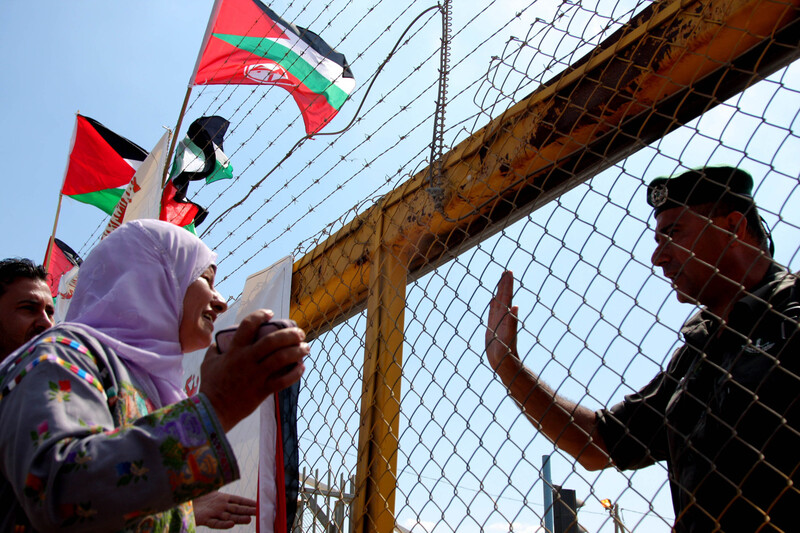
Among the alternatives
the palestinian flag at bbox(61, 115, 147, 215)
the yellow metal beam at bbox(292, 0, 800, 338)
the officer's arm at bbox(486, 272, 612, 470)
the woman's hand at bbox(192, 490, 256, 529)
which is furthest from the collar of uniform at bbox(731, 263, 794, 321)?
the palestinian flag at bbox(61, 115, 147, 215)

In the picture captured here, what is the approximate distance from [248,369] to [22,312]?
6.20 ft

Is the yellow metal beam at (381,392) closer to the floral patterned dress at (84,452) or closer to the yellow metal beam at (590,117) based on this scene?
the yellow metal beam at (590,117)

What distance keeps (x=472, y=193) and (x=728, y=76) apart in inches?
31.2

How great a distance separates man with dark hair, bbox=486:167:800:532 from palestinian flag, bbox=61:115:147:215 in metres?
3.97

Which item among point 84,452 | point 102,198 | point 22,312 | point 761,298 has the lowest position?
point 84,452

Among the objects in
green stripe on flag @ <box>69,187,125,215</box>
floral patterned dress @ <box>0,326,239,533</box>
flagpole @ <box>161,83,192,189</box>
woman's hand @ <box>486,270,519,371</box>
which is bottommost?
floral patterned dress @ <box>0,326,239,533</box>

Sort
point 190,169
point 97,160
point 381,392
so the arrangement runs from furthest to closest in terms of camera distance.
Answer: point 97,160 → point 190,169 → point 381,392

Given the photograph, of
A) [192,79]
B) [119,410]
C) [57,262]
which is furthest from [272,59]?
[57,262]

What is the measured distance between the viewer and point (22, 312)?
2.50 metres

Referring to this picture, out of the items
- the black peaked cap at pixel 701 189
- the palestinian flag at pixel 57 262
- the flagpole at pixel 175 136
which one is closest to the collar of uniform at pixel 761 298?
the black peaked cap at pixel 701 189

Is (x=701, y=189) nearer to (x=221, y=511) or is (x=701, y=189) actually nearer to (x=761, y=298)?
(x=761, y=298)

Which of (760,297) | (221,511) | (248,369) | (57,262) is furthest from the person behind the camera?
(57,262)

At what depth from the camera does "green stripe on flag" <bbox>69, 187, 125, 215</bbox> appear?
16.7 feet

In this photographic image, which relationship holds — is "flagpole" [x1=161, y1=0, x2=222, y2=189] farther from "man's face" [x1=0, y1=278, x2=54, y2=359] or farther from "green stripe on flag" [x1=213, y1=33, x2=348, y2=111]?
"man's face" [x1=0, y1=278, x2=54, y2=359]
